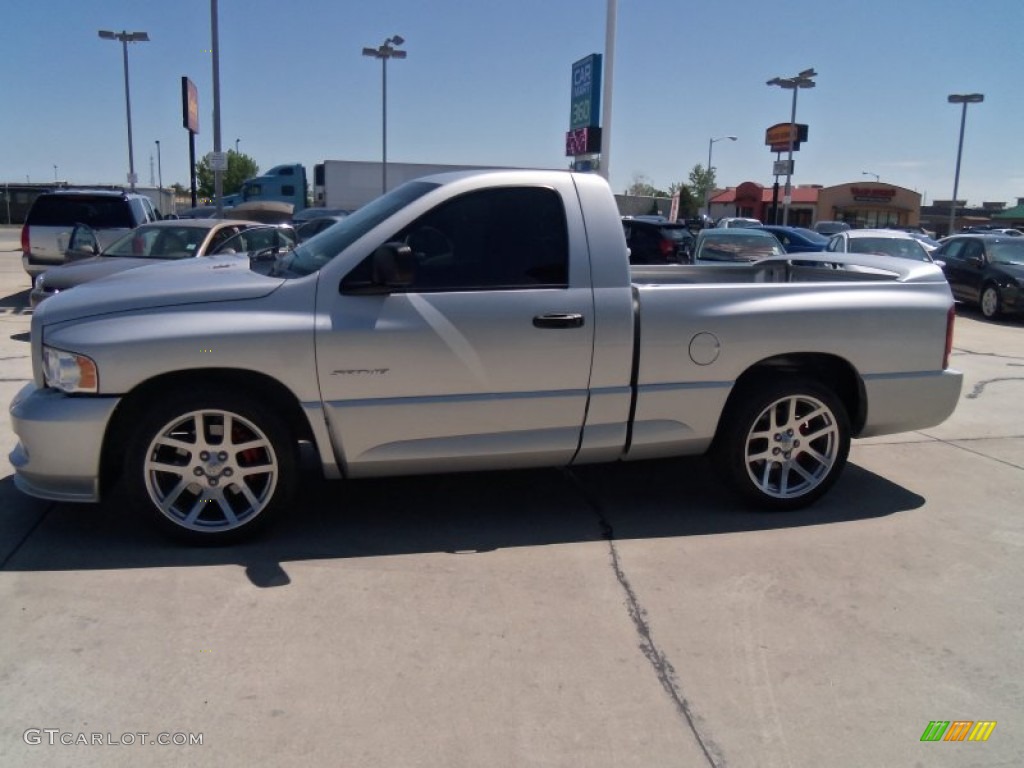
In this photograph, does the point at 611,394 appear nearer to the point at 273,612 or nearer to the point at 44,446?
the point at 273,612

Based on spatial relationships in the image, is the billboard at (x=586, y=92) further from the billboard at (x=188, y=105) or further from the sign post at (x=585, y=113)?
the billboard at (x=188, y=105)

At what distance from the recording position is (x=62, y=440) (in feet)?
13.1

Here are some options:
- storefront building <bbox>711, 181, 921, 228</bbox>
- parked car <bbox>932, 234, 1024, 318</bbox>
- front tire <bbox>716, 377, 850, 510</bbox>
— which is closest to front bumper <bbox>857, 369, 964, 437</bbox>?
front tire <bbox>716, 377, 850, 510</bbox>

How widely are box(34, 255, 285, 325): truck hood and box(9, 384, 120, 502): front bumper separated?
1.36ft

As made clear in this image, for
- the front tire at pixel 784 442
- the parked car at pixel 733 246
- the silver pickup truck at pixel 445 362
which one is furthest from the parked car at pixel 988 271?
the front tire at pixel 784 442

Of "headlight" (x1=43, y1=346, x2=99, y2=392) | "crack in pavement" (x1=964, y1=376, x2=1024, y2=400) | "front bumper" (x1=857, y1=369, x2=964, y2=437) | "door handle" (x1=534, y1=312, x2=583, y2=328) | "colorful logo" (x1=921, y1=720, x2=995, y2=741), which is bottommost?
"colorful logo" (x1=921, y1=720, x2=995, y2=741)

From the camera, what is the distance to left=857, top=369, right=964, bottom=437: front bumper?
5.01m

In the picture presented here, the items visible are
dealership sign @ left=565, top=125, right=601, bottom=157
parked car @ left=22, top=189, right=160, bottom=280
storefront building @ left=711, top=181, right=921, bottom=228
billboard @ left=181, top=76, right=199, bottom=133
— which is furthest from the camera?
storefront building @ left=711, top=181, right=921, bottom=228

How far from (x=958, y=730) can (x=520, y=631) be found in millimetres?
1662

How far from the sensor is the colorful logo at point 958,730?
296 centimetres

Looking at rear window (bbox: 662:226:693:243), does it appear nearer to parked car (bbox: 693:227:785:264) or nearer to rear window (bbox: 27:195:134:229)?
parked car (bbox: 693:227:785:264)

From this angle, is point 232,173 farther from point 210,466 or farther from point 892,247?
point 210,466

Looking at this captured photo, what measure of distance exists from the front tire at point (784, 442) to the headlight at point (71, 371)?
11.0 feet

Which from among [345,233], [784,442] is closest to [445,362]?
[345,233]
